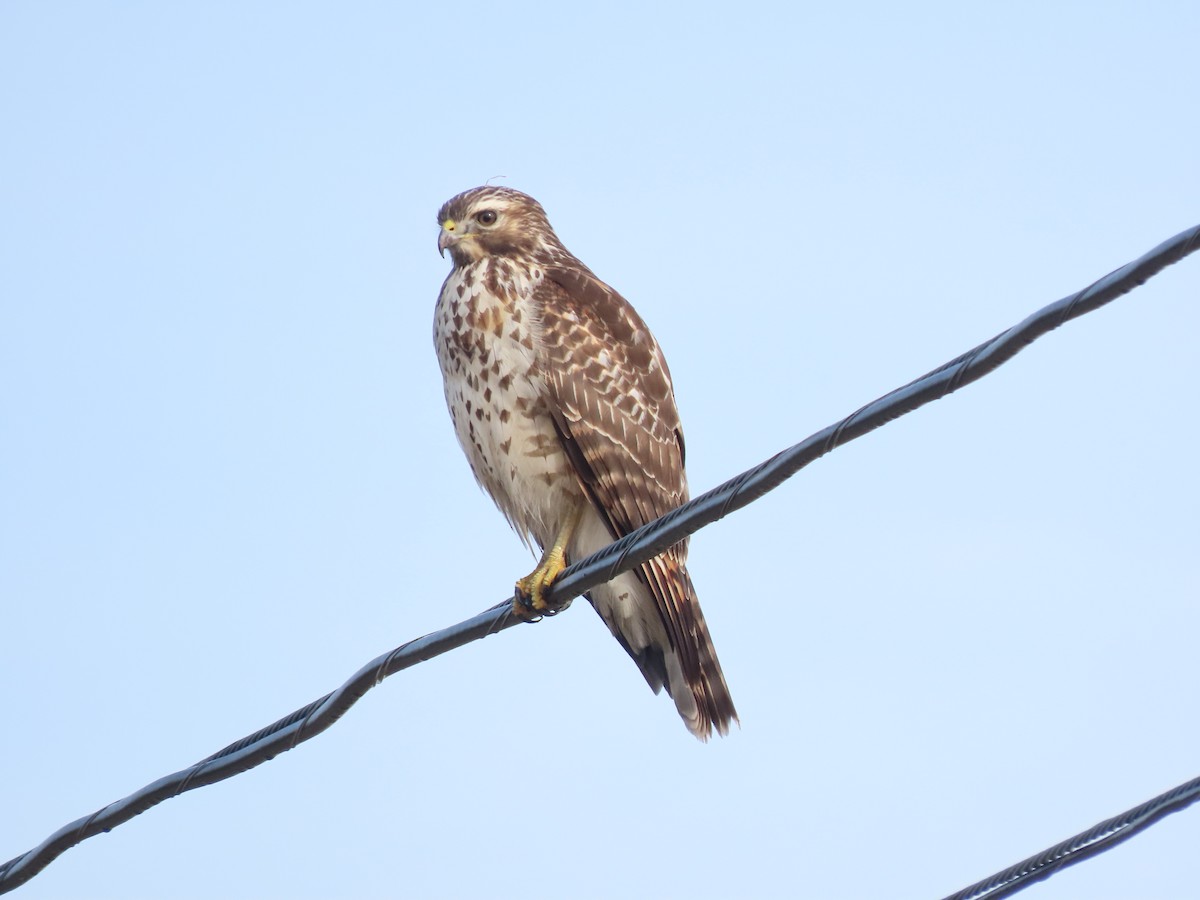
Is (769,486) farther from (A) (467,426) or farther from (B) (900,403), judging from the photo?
(A) (467,426)

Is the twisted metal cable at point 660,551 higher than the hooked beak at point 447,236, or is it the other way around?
the hooked beak at point 447,236

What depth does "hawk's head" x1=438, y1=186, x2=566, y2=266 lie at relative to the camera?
6.82 m

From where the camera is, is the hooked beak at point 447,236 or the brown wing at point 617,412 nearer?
the brown wing at point 617,412

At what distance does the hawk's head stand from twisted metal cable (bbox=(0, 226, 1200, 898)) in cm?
218

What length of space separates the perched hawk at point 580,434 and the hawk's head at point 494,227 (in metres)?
0.18

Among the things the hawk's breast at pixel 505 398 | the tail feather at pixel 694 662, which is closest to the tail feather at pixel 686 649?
the tail feather at pixel 694 662

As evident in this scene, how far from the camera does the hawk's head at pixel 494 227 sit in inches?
269

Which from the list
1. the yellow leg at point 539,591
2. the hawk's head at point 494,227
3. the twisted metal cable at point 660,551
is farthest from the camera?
the hawk's head at point 494,227

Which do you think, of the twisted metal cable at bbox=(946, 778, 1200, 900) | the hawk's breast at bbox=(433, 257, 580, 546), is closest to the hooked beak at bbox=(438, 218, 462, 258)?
the hawk's breast at bbox=(433, 257, 580, 546)

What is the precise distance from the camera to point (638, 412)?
636cm

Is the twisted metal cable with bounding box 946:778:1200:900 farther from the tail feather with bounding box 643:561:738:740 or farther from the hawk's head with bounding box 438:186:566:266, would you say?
the hawk's head with bounding box 438:186:566:266

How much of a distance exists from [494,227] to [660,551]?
3.19m

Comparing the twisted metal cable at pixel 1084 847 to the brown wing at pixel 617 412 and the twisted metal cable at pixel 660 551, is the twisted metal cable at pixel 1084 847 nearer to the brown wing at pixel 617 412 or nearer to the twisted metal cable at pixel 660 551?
the twisted metal cable at pixel 660 551

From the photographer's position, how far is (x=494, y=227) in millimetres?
6926
